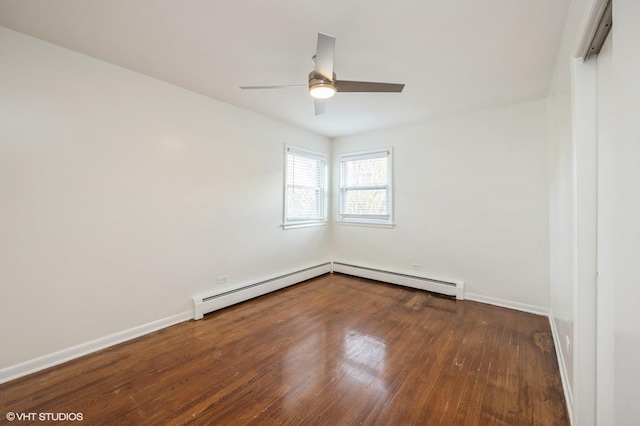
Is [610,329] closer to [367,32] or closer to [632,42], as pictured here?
[632,42]

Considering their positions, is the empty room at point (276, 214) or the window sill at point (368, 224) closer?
the empty room at point (276, 214)

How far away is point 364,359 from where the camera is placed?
2197 mm

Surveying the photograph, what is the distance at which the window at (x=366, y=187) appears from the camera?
4.41 m

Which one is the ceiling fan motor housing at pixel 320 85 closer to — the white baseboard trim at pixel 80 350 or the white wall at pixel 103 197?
the white wall at pixel 103 197

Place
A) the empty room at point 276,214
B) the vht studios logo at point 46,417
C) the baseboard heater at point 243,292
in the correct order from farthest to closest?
1. the baseboard heater at point 243,292
2. the vht studios logo at point 46,417
3. the empty room at point 276,214

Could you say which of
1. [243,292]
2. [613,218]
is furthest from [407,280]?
[613,218]

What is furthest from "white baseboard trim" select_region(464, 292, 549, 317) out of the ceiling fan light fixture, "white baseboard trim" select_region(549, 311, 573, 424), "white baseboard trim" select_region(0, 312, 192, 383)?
"white baseboard trim" select_region(0, 312, 192, 383)

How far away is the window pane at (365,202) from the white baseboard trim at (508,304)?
176cm

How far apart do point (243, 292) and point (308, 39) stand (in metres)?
3.00

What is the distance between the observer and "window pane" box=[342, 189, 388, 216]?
4.48m

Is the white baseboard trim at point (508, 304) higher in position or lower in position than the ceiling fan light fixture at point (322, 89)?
lower

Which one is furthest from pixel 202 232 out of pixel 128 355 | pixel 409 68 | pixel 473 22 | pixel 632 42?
pixel 632 42

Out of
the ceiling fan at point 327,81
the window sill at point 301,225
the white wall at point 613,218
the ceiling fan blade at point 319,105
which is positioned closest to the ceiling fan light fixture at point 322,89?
the ceiling fan at point 327,81

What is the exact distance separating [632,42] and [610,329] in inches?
50.0
